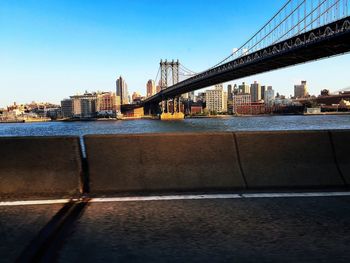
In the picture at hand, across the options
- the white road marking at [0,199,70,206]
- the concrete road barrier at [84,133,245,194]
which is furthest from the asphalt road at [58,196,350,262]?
the concrete road barrier at [84,133,245,194]

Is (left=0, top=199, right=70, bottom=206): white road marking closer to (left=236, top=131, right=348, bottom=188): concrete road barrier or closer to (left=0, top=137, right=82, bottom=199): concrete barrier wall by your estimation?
(left=0, top=137, right=82, bottom=199): concrete barrier wall

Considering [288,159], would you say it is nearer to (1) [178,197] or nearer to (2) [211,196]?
(2) [211,196]

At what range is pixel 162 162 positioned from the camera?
20.8ft

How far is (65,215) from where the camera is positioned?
4992mm

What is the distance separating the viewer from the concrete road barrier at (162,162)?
6211 mm

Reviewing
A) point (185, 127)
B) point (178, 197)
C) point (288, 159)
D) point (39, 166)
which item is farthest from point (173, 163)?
point (185, 127)

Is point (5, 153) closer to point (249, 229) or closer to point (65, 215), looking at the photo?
point (65, 215)

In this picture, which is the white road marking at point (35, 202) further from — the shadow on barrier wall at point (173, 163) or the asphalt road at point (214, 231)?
the asphalt road at point (214, 231)

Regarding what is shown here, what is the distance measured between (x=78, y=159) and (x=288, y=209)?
3051mm

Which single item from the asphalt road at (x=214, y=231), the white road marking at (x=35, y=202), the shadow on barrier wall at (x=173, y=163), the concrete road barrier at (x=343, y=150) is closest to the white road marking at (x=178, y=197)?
the white road marking at (x=35, y=202)

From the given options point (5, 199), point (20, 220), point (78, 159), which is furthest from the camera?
point (78, 159)

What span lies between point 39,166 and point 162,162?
179 cm


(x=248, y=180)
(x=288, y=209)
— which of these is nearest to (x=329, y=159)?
(x=248, y=180)

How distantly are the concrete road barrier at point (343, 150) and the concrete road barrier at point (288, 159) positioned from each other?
80 millimetres
